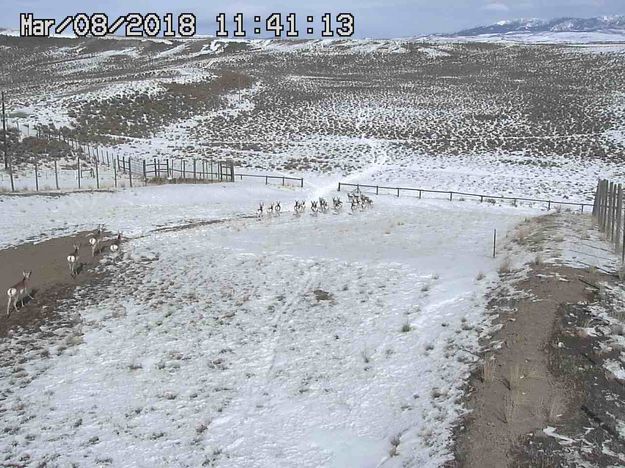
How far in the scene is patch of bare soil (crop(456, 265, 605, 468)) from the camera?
7.86 meters

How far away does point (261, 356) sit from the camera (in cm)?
1187

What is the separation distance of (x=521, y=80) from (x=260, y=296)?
73.5m

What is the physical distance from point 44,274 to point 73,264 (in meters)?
0.84

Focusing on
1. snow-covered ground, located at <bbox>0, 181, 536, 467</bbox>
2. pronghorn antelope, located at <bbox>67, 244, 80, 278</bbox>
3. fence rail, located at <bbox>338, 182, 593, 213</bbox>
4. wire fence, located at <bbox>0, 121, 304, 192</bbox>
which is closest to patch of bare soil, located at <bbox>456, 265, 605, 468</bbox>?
snow-covered ground, located at <bbox>0, 181, 536, 467</bbox>

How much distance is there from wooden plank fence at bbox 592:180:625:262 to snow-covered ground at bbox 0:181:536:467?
3394mm

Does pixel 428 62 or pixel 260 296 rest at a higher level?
pixel 428 62

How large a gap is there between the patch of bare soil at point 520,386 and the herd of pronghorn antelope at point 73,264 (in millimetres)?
11030

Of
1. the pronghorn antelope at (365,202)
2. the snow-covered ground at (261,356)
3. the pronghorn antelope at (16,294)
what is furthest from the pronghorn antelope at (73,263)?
the pronghorn antelope at (365,202)

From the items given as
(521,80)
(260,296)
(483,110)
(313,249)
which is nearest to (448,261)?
(313,249)

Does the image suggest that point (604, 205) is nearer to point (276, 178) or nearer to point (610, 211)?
point (610, 211)

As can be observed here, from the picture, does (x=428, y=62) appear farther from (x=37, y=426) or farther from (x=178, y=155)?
(x=37, y=426)

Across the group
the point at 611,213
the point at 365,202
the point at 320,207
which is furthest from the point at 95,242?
the point at 611,213

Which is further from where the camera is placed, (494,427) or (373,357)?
(373,357)

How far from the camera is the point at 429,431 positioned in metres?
8.63
